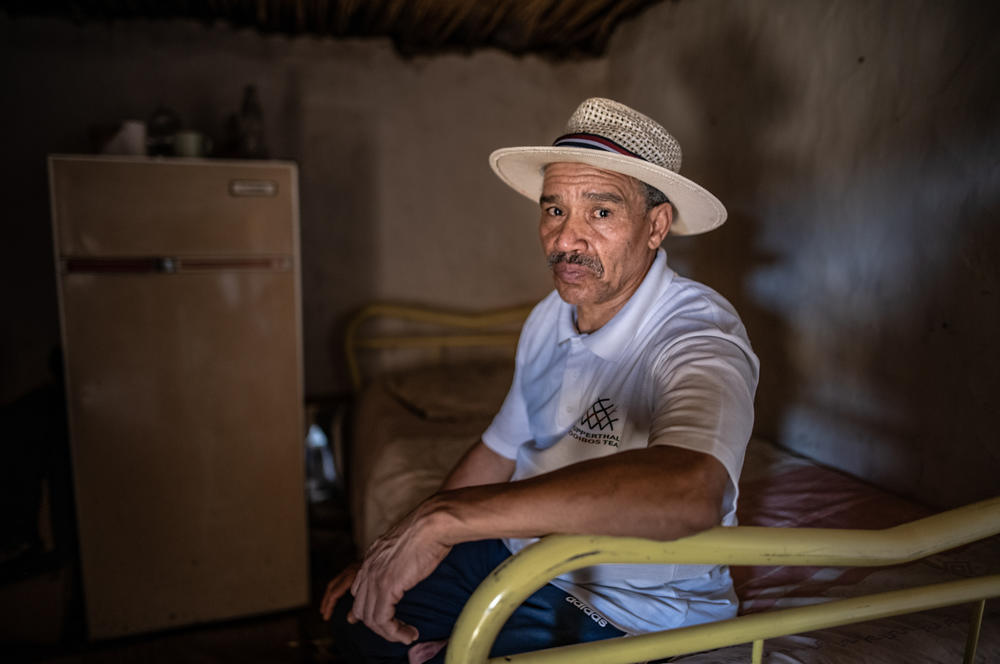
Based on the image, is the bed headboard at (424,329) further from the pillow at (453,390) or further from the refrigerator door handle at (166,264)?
the refrigerator door handle at (166,264)

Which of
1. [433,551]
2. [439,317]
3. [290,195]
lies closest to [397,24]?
[290,195]

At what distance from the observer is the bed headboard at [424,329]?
3.06 metres

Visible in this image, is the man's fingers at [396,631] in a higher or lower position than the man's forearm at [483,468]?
lower

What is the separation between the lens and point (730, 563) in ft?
2.29

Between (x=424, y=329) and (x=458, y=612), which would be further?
(x=424, y=329)

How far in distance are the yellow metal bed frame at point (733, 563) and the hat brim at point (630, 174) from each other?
0.70 metres

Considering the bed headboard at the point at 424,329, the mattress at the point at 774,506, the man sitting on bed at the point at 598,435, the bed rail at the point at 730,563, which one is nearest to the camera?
the bed rail at the point at 730,563

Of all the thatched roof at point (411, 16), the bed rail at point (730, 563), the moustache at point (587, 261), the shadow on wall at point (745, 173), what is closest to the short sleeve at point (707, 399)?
the bed rail at point (730, 563)

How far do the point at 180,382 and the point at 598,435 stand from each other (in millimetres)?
1688

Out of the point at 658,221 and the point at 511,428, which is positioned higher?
the point at 658,221

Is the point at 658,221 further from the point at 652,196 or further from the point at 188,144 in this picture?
the point at 188,144

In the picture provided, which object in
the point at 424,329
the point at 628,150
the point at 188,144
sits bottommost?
the point at 424,329

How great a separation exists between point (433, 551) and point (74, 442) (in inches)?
72.8

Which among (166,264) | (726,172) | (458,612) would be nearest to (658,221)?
(458,612)
